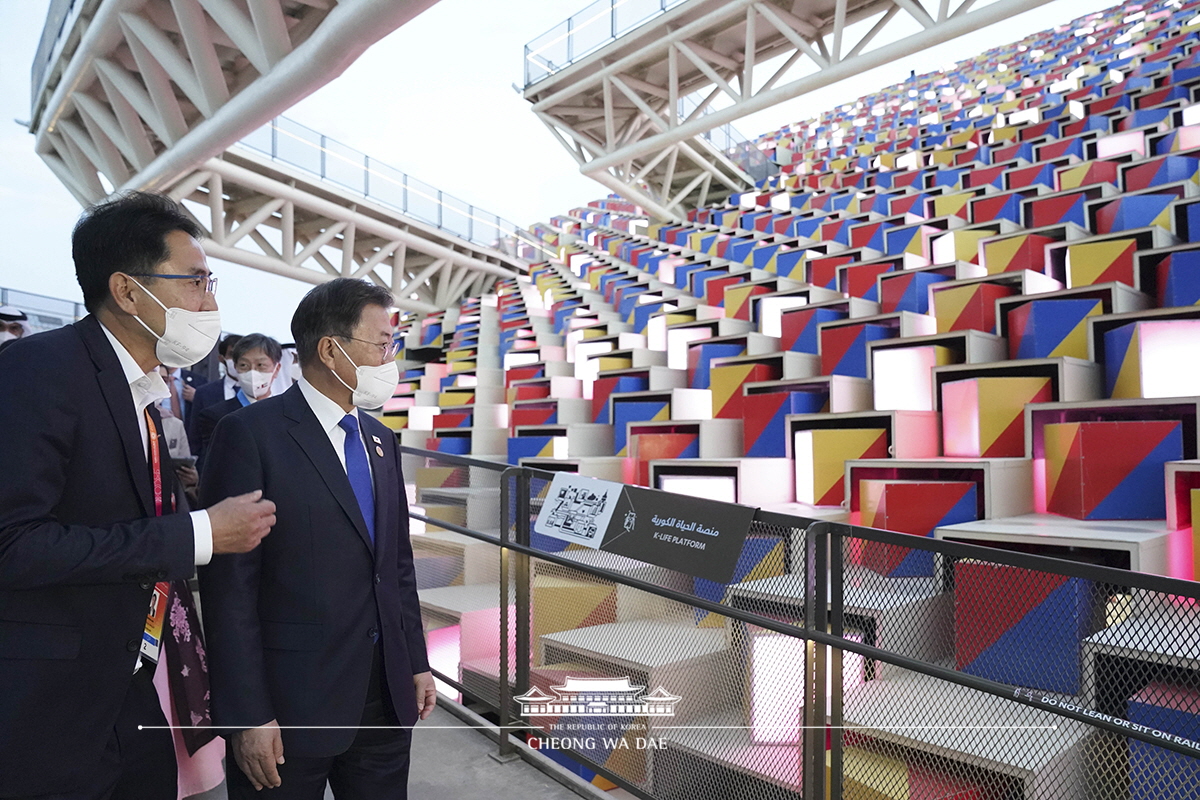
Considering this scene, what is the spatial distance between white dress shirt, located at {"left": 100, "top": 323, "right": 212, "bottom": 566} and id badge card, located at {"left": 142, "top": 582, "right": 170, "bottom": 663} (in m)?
0.17

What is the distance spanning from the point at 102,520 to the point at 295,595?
41 cm

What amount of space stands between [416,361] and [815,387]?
28.6ft

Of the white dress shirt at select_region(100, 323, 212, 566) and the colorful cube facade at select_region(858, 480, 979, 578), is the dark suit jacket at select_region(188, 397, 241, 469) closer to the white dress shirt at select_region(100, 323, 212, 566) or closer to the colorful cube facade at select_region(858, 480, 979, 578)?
the white dress shirt at select_region(100, 323, 212, 566)

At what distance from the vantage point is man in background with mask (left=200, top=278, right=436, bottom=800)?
4.79 ft

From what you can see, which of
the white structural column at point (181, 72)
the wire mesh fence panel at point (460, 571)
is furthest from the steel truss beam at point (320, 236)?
the wire mesh fence panel at point (460, 571)

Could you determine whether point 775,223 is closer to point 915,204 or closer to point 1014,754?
point 915,204

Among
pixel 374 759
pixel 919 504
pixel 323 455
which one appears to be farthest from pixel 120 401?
pixel 919 504

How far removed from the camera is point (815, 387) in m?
4.04

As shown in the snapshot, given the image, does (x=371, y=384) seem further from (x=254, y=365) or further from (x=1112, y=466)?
(x=1112, y=466)

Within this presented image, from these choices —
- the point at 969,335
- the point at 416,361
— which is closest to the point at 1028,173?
the point at 969,335

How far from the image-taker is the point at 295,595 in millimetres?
1545

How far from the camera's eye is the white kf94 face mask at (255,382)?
347 cm

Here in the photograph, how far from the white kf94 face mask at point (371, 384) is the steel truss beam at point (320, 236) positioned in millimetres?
7524


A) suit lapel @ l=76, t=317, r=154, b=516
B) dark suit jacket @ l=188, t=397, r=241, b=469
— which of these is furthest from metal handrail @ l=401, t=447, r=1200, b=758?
dark suit jacket @ l=188, t=397, r=241, b=469
